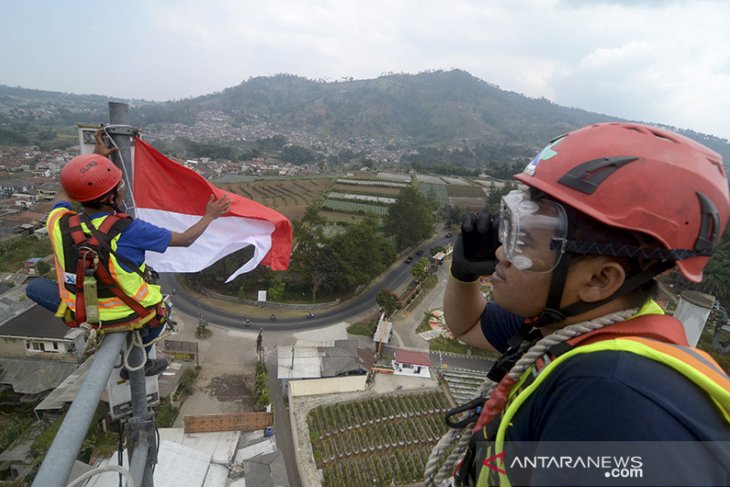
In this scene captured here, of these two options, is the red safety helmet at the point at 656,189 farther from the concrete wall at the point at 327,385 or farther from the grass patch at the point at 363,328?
the grass patch at the point at 363,328

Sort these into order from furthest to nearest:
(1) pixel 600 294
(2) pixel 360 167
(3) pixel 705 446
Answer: (2) pixel 360 167 → (1) pixel 600 294 → (3) pixel 705 446

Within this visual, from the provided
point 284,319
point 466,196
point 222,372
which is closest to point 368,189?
point 466,196

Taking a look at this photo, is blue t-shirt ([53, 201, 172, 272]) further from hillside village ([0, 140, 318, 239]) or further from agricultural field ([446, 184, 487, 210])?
agricultural field ([446, 184, 487, 210])

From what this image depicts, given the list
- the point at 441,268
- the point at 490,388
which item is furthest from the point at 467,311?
the point at 441,268

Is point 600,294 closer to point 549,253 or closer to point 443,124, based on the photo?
point 549,253


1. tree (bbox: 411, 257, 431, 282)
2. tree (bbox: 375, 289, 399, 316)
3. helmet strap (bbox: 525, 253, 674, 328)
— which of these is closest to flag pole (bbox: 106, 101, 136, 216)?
helmet strap (bbox: 525, 253, 674, 328)

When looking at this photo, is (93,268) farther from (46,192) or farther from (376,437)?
(46,192)
